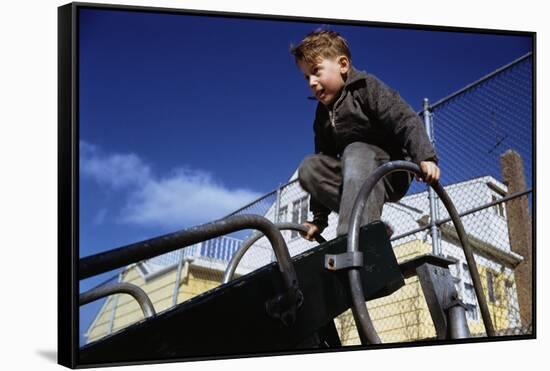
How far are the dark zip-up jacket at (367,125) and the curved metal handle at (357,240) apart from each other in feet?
0.45

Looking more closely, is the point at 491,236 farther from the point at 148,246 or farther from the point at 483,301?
the point at 148,246

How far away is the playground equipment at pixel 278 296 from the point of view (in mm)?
3041

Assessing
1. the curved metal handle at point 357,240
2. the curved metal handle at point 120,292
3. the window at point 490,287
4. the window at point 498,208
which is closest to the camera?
the curved metal handle at point 120,292

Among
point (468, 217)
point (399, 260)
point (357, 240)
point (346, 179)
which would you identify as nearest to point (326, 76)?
point (346, 179)

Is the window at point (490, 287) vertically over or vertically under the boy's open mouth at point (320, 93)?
under

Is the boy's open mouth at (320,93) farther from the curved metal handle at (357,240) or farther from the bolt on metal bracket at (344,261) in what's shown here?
the bolt on metal bracket at (344,261)

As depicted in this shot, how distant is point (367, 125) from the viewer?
390 centimetres

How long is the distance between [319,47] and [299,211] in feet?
2.55

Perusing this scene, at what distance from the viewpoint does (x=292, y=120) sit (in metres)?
4.03

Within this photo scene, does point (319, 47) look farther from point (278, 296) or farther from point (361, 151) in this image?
point (278, 296)

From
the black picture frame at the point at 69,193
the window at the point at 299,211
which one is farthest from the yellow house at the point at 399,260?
the black picture frame at the point at 69,193

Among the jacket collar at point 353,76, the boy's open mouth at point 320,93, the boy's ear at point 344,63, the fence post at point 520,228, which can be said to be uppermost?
the boy's ear at point 344,63

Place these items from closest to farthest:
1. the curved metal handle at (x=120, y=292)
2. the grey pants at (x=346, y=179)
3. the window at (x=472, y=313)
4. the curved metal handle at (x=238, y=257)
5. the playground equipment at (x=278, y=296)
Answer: the playground equipment at (x=278, y=296), the curved metal handle at (x=120, y=292), the curved metal handle at (x=238, y=257), the grey pants at (x=346, y=179), the window at (x=472, y=313)

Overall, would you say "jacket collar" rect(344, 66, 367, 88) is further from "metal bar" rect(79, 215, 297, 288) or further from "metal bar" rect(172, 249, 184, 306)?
"metal bar" rect(172, 249, 184, 306)
